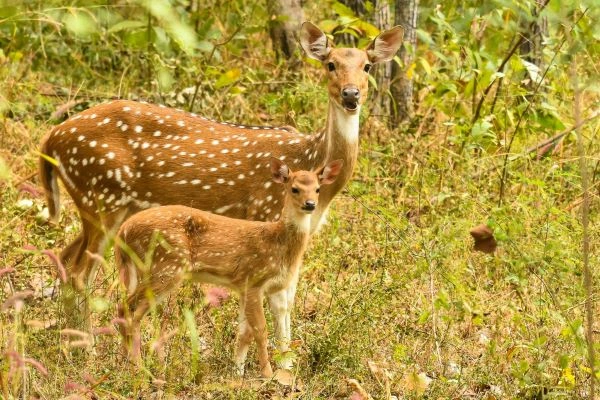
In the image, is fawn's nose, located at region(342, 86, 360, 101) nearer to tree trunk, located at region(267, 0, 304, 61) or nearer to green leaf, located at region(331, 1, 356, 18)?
green leaf, located at region(331, 1, 356, 18)

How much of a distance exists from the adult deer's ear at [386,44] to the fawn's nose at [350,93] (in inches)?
25.4

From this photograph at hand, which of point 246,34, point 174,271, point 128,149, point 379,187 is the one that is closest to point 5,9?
point 174,271

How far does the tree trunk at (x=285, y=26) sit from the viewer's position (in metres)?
11.4

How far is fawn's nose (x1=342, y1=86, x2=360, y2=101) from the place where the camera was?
739cm

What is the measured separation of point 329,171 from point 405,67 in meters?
3.34

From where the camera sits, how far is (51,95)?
430 inches

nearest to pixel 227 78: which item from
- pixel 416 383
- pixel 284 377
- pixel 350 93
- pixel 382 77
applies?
pixel 382 77

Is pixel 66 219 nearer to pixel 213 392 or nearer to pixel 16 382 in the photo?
pixel 213 392

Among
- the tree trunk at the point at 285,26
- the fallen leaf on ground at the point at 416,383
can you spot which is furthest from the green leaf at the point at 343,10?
the fallen leaf on ground at the point at 416,383

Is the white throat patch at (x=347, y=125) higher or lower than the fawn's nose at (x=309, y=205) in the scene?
higher

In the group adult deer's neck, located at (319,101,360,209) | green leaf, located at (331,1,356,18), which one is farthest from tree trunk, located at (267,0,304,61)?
adult deer's neck, located at (319,101,360,209)

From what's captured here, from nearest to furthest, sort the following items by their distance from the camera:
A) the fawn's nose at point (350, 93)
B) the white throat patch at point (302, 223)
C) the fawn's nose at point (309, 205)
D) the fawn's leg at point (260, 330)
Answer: the fawn's leg at point (260, 330)
the fawn's nose at point (309, 205)
the white throat patch at point (302, 223)
the fawn's nose at point (350, 93)

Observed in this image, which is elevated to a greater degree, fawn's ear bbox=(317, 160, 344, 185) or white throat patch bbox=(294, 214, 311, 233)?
fawn's ear bbox=(317, 160, 344, 185)

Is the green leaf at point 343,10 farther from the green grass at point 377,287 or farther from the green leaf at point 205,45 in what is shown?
the green leaf at point 205,45
